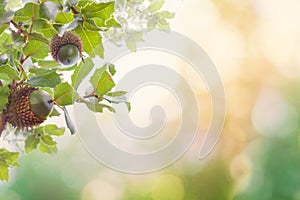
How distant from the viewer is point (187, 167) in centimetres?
316

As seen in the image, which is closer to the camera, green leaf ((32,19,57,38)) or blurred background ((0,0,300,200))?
green leaf ((32,19,57,38))

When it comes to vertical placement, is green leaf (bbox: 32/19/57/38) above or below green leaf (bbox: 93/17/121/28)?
below

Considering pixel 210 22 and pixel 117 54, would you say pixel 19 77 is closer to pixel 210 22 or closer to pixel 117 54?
pixel 117 54

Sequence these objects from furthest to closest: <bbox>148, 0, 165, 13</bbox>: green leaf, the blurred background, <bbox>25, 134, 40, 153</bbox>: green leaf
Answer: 1. the blurred background
2. <bbox>148, 0, 165, 13</bbox>: green leaf
3. <bbox>25, 134, 40, 153</bbox>: green leaf

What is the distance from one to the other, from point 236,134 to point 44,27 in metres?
2.87

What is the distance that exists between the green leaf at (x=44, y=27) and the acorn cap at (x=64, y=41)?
0.02 metres

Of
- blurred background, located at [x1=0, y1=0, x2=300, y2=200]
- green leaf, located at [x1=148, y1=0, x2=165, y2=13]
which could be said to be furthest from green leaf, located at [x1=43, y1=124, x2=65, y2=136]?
blurred background, located at [x1=0, y1=0, x2=300, y2=200]

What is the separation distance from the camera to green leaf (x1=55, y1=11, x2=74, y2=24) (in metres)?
0.45

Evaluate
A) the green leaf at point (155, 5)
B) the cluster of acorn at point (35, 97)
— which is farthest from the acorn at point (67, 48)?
the green leaf at point (155, 5)

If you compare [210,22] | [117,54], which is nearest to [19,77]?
[117,54]

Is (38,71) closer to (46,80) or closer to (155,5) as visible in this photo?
(46,80)

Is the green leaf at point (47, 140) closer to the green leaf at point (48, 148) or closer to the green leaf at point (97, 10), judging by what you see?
the green leaf at point (48, 148)

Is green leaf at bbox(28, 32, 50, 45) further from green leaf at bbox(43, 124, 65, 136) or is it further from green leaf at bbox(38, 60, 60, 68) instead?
green leaf at bbox(43, 124, 65, 136)

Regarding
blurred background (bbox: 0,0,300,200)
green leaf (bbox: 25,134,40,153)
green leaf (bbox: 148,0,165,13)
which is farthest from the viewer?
blurred background (bbox: 0,0,300,200)
